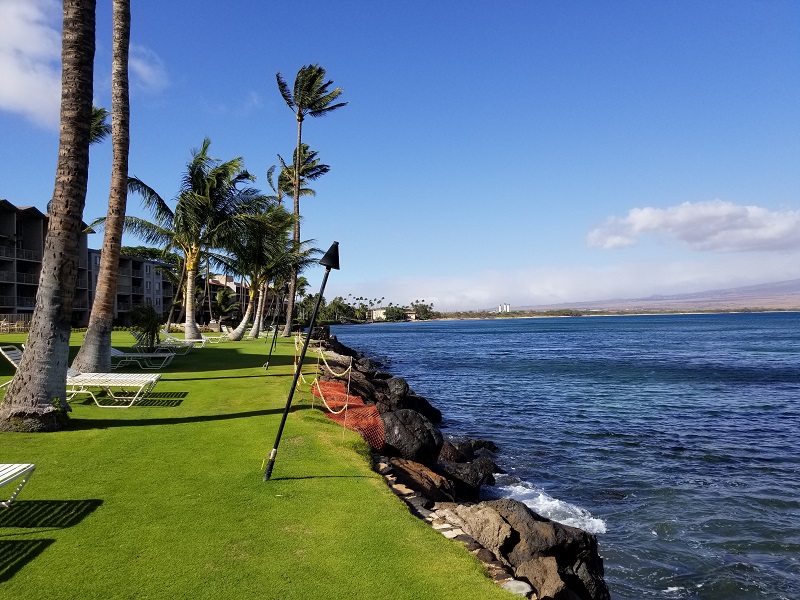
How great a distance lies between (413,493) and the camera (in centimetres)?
791

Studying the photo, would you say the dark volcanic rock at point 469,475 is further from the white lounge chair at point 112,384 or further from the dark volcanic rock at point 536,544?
the white lounge chair at point 112,384

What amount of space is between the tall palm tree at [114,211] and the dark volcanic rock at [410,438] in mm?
7384

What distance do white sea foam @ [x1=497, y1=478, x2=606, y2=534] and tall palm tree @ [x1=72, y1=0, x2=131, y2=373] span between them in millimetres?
10061

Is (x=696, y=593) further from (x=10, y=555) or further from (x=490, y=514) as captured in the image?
(x=10, y=555)

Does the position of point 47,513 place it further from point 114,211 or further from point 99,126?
point 99,126

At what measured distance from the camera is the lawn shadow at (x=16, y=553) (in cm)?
474

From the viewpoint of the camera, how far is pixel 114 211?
571 inches

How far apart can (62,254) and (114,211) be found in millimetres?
5816

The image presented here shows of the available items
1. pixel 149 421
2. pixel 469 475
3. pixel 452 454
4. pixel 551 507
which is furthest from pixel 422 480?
pixel 149 421

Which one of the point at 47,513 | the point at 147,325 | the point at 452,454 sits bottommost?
the point at 452,454

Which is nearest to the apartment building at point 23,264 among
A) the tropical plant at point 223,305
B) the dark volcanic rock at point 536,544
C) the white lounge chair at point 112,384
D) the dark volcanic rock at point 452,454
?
the tropical plant at point 223,305

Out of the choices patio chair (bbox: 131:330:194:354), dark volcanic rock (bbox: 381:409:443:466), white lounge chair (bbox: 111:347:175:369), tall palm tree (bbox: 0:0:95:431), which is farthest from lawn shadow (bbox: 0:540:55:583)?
patio chair (bbox: 131:330:194:354)

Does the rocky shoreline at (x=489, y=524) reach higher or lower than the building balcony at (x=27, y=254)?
lower

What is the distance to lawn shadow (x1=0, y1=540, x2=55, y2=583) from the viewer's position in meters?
4.74
